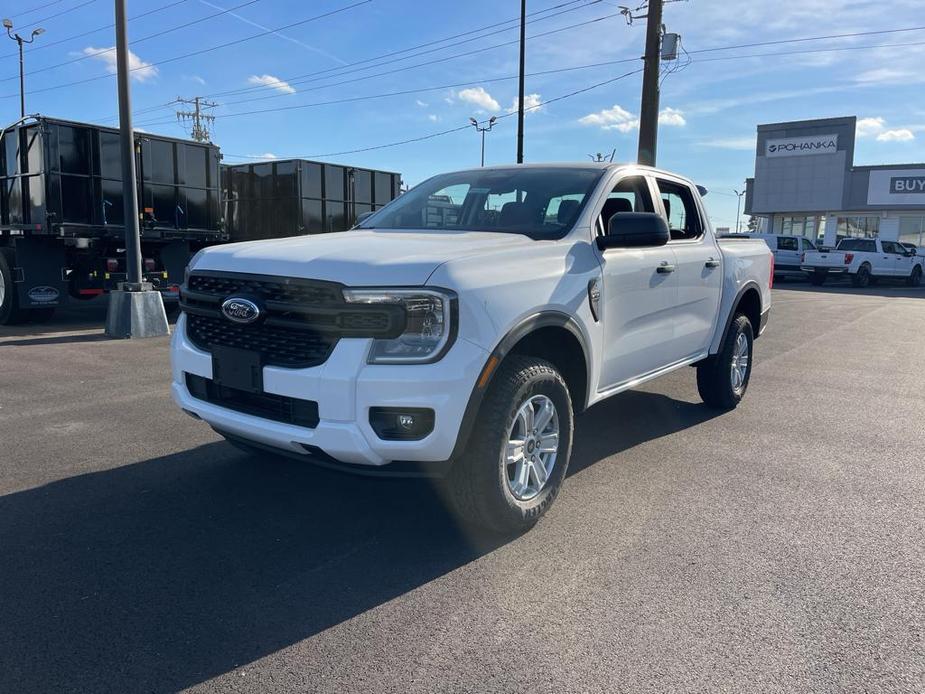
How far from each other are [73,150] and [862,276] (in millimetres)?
25021

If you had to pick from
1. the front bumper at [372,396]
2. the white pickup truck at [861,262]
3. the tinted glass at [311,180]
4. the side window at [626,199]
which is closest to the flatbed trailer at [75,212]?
the tinted glass at [311,180]

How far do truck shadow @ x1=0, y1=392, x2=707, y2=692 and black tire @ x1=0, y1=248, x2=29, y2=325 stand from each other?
25.6 feet

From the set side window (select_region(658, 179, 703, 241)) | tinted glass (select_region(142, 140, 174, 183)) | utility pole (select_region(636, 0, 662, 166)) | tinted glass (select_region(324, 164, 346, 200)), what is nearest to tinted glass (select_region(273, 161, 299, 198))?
tinted glass (select_region(324, 164, 346, 200))

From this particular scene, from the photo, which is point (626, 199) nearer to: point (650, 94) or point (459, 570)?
point (459, 570)

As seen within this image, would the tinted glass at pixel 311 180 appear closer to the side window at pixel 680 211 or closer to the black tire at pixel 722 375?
the side window at pixel 680 211

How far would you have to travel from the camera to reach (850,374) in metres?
8.23

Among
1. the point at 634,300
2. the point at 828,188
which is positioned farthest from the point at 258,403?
the point at 828,188

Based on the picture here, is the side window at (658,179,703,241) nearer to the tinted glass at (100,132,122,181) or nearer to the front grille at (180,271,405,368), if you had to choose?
the front grille at (180,271,405,368)

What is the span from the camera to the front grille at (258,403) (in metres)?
3.26

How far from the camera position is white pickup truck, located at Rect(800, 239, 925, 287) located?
25.9m

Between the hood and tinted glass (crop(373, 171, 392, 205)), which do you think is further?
tinted glass (crop(373, 171, 392, 205))

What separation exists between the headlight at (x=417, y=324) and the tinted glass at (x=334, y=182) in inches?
501

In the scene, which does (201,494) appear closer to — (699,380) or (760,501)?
(760,501)

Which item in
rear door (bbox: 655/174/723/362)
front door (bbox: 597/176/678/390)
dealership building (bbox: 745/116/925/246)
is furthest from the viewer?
dealership building (bbox: 745/116/925/246)
